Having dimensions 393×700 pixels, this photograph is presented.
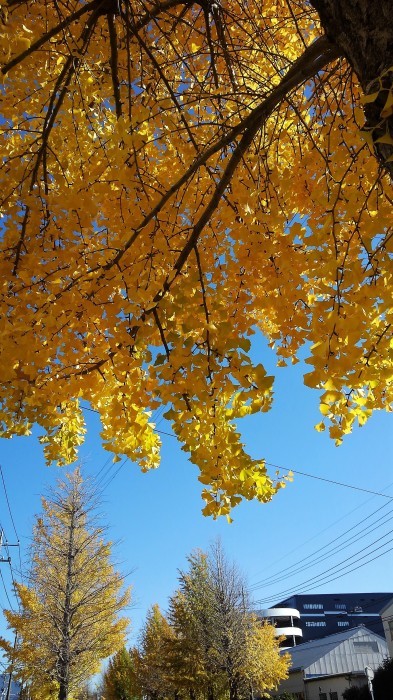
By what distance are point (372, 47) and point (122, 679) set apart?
35585 mm

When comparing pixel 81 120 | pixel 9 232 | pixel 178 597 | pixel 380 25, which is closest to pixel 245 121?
pixel 380 25

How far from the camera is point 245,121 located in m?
2.62

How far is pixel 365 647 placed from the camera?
107ft

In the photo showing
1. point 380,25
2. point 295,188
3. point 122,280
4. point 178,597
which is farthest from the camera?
point 178,597

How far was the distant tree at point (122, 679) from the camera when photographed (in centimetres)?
2931

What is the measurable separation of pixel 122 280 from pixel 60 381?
2.68 feet

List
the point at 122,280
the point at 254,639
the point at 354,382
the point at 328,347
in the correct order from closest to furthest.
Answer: the point at 328,347, the point at 354,382, the point at 122,280, the point at 254,639

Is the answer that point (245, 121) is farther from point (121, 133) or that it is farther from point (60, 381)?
point (60, 381)

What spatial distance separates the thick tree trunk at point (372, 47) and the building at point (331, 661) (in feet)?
109

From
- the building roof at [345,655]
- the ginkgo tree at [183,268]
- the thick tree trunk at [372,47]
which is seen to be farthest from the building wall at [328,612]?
the thick tree trunk at [372,47]

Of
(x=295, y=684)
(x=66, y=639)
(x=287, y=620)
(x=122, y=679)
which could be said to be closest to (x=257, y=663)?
(x=66, y=639)

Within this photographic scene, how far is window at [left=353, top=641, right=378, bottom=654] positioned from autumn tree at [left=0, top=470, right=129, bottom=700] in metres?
22.6

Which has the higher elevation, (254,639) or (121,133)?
(121,133)

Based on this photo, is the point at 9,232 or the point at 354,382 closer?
the point at 354,382
